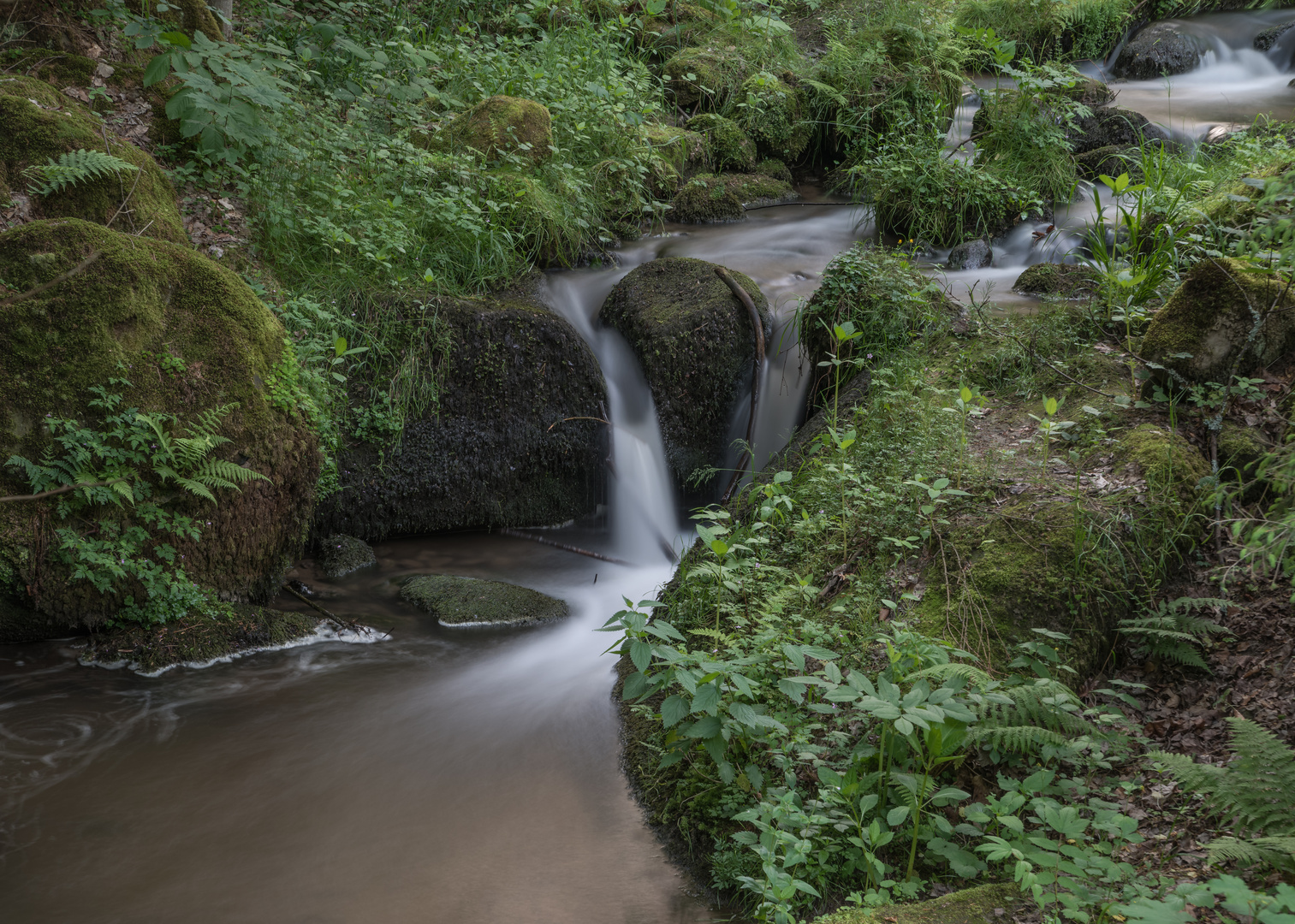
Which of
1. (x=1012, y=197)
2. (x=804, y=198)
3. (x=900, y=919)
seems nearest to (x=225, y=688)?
(x=900, y=919)

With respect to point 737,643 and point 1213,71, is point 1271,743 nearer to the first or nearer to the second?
point 737,643

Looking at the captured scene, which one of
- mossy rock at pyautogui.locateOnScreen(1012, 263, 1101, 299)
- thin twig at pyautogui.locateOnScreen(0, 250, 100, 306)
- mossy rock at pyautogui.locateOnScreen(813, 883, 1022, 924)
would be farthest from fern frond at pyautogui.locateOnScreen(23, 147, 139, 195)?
mossy rock at pyautogui.locateOnScreen(1012, 263, 1101, 299)

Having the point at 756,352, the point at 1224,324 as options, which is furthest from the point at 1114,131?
the point at 1224,324

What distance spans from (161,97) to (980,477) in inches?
227

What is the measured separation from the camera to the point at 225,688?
3.92 m

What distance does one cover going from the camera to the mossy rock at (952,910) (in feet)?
7.33

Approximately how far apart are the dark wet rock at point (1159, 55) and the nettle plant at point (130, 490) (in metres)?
13.8

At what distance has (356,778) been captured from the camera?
3439 mm

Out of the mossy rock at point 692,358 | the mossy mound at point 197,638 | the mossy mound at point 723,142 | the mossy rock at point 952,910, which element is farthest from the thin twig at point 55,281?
the mossy mound at point 723,142

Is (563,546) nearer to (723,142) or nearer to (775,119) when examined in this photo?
(723,142)

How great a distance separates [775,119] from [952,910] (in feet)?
31.7

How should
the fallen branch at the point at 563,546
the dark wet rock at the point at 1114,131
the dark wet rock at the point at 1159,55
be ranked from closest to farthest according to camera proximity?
the fallen branch at the point at 563,546 → the dark wet rock at the point at 1114,131 → the dark wet rock at the point at 1159,55

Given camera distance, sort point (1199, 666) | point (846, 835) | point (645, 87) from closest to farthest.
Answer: point (846, 835)
point (1199, 666)
point (645, 87)

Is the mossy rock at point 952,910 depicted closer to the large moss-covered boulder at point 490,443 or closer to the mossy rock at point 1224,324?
the mossy rock at point 1224,324
